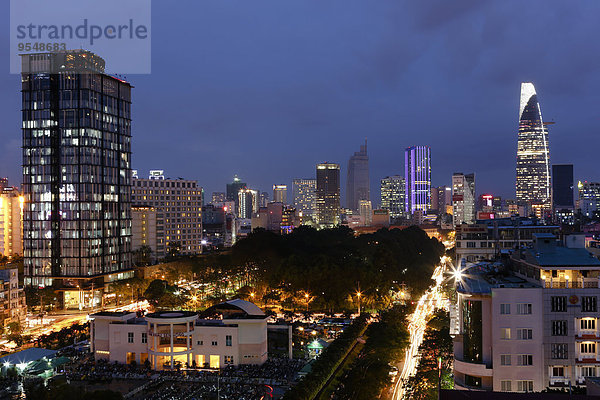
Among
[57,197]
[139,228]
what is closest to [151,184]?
[139,228]

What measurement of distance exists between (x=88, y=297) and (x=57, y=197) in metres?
17.8

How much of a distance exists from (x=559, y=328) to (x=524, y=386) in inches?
157

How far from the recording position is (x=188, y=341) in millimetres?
51375

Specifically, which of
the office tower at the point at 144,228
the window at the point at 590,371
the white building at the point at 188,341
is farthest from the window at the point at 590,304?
the office tower at the point at 144,228

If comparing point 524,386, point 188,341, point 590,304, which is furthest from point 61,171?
point 590,304

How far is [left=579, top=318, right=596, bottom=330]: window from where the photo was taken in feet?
107

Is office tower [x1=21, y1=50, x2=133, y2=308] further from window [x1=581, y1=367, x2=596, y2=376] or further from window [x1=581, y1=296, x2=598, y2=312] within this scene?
window [x1=581, y1=296, x2=598, y2=312]

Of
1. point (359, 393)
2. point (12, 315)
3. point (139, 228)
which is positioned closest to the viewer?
point (359, 393)

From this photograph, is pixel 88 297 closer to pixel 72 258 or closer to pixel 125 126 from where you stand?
pixel 72 258

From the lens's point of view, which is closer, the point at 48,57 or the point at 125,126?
the point at 48,57

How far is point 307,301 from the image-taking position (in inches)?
2977

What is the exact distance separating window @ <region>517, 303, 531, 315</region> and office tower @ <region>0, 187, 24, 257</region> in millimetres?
111667

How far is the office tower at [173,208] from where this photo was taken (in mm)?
140625

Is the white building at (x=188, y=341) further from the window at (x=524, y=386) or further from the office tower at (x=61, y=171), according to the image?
the office tower at (x=61, y=171)
